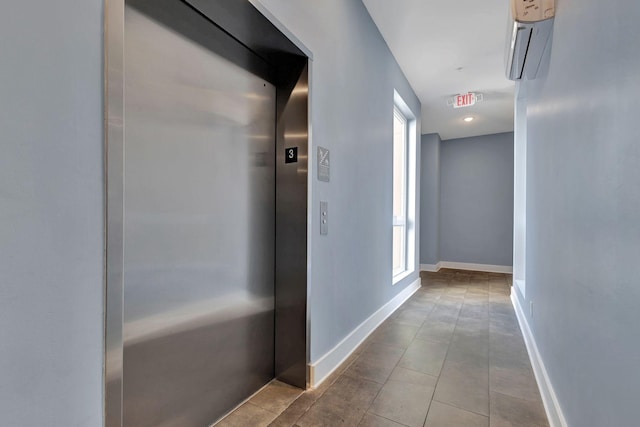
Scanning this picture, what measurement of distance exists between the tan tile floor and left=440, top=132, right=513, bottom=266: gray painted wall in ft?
11.8

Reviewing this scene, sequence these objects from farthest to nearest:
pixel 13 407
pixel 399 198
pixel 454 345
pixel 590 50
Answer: pixel 399 198 < pixel 454 345 < pixel 590 50 < pixel 13 407

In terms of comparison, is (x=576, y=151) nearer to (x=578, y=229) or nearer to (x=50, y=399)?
(x=578, y=229)

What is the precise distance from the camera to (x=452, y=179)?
22.5ft

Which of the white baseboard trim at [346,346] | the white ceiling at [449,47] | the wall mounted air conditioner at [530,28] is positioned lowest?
the white baseboard trim at [346,346]

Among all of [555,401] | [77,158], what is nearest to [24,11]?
[77,158]

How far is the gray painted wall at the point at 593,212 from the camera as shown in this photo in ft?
2.64

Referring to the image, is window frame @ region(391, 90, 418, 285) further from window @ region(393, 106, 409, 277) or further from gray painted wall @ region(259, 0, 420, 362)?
gray painted wall @ region(259, 0, 420, 362)

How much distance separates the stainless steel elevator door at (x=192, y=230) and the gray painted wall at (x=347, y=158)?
33 centimetres

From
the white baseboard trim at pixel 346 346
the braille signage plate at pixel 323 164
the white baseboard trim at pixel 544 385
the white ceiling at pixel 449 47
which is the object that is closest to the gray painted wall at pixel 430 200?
the white ceiling at pixel 449 47

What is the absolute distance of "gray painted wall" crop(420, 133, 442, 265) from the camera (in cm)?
637

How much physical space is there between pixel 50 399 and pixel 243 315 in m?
0.96

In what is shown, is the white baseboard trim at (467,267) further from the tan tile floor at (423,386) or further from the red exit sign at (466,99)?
the red exit sign at (466,99)

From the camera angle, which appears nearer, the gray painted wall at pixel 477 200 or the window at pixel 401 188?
the window at pixel 401 188

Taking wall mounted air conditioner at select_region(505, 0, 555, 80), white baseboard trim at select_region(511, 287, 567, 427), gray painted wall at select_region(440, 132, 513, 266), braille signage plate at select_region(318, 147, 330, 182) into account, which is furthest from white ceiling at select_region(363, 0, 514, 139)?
white baseboard trim at select_region(511, 287, 567, 427)
